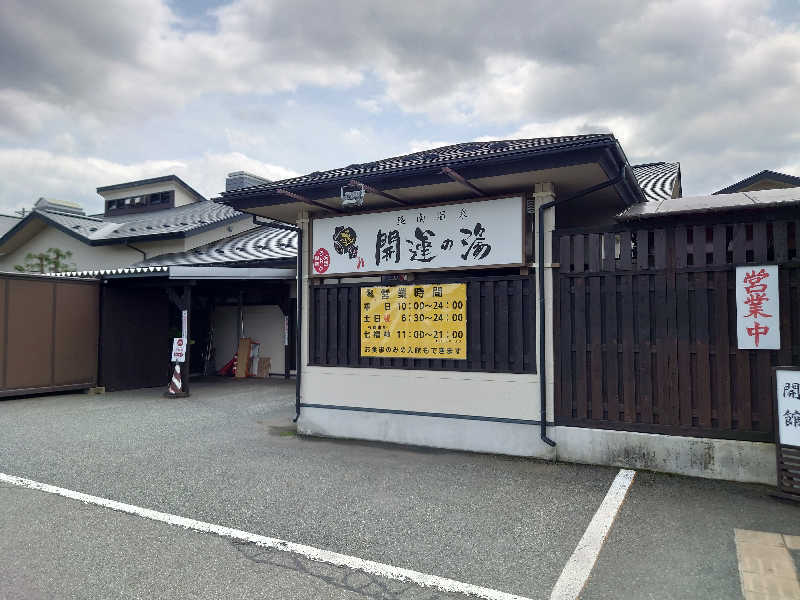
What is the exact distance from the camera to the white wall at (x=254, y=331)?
15.8 m

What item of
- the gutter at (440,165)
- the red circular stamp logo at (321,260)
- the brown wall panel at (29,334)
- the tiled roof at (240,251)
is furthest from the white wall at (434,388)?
the brown wall panel at (29,334)

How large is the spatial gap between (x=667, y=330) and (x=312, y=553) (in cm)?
431

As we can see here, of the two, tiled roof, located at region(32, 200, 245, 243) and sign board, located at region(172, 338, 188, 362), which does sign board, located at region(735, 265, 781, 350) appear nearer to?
sign board, located at region(172, 338, 188, 362)

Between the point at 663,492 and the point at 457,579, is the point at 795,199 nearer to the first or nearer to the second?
the point at 663,492

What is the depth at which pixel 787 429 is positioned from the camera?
16.5 feet

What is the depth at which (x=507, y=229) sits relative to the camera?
22.0 ft

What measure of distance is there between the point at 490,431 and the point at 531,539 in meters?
2.55

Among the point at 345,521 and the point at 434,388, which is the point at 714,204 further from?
the point at 345,521

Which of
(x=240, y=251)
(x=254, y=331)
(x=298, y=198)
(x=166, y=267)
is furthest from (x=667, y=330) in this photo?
(x=240, y=251)

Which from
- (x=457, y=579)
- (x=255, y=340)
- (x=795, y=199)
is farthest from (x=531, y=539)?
(x=255, y=340)

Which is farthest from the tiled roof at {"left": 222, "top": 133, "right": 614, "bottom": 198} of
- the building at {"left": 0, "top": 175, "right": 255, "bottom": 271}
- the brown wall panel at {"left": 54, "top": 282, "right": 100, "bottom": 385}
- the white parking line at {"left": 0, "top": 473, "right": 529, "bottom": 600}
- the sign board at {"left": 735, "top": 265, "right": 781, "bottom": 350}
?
the building at {"left": 0, "top": 175, "right": 255, "bottom": 271}

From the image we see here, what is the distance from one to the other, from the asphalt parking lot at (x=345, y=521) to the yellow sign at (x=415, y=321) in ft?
4.33

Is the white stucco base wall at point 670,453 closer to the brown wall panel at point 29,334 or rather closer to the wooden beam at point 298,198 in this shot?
the wooden beam at point 298,198

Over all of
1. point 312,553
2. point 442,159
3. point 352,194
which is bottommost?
point 312,553
